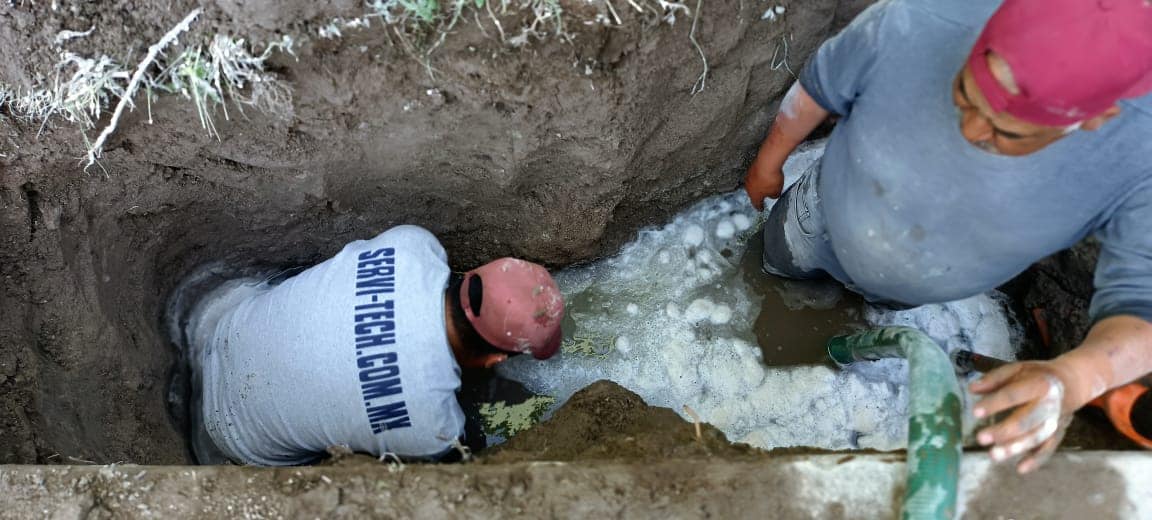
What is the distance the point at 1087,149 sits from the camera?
1.24 m

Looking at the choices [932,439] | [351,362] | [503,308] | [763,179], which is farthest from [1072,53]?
[351,362]

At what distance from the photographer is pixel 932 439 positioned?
1.23 m

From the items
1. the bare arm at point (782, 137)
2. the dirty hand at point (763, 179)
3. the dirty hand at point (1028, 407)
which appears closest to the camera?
the dirty hand at point (1028, 407)

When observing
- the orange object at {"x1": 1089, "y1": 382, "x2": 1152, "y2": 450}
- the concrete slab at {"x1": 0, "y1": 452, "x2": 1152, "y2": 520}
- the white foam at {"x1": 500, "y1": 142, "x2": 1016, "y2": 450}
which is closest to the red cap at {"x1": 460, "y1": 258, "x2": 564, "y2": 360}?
the concrete slab at {"x1": 0, "y1": 452, "x2": 1152, "y2": 520}

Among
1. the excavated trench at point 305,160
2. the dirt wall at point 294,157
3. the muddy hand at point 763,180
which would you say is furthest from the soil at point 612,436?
the muddy hand at point 763,180

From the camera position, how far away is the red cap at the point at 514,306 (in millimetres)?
1639

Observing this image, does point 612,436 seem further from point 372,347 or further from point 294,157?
point 294,157

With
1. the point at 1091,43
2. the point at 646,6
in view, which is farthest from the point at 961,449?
the point at 646,6

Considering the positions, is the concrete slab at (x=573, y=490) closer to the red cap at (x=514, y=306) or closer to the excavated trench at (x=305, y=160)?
the excavated trench at (x=305, y=160)

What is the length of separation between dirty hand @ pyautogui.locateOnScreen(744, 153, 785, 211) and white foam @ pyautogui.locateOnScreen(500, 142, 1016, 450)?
41 cm

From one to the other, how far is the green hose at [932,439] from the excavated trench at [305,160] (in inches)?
15.2

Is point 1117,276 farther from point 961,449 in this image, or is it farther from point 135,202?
point 135,202

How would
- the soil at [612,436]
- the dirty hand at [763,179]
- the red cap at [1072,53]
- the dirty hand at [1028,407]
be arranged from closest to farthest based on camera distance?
1. the red cap at [1072,53]
2. the dirty hand at [1028,407]
3. the soil at [612,436]
4. the dirty hand at [763,179]

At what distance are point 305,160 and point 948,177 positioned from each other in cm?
146
